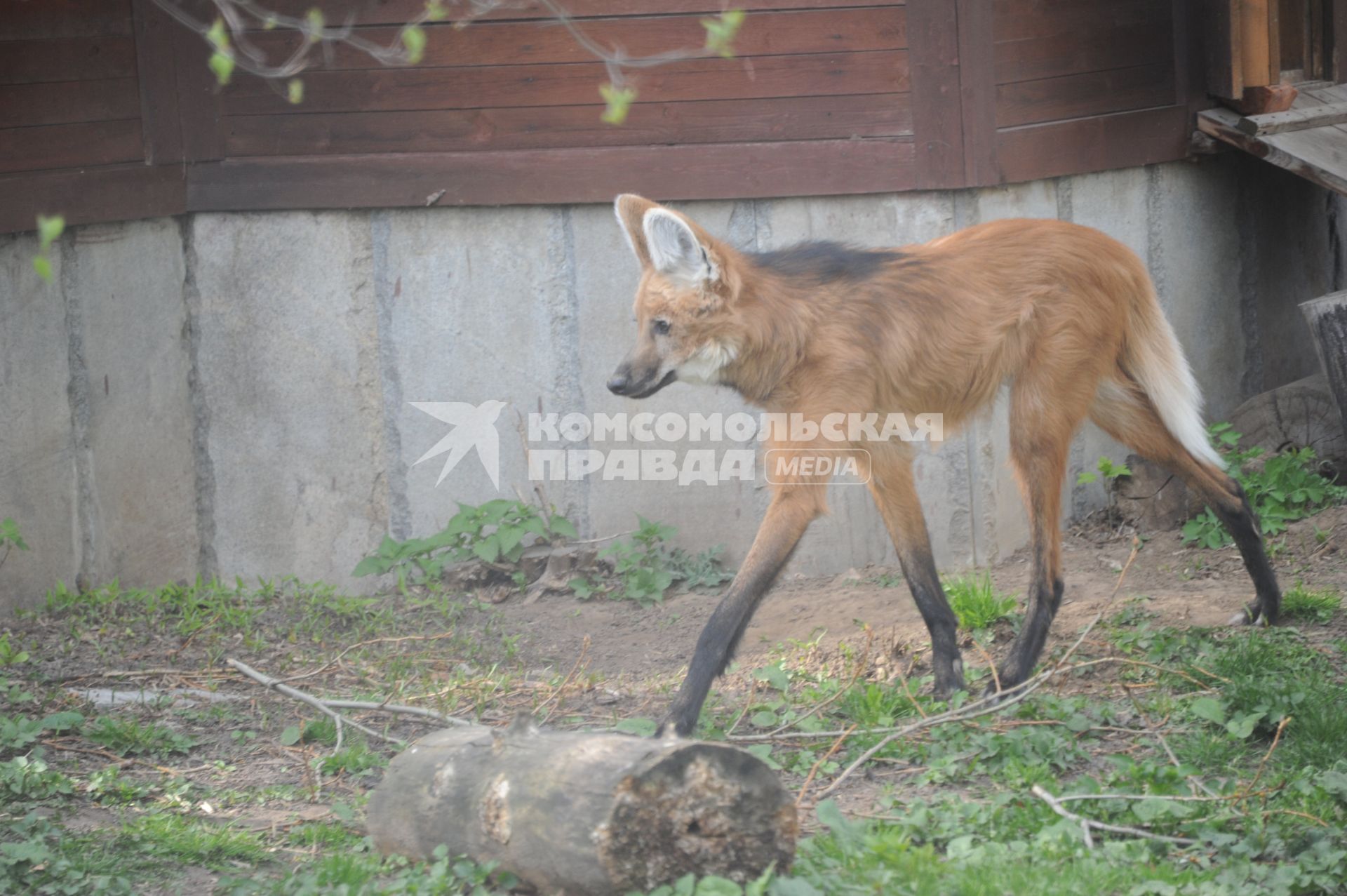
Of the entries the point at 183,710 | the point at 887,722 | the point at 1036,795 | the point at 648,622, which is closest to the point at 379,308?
the point at 648,622

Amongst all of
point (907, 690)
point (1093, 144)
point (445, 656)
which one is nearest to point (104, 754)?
point (445, 656)

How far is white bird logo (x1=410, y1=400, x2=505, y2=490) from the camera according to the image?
16.3ft

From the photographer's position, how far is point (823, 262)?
356 cm

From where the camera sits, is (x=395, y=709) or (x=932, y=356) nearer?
(x=395, y=709)

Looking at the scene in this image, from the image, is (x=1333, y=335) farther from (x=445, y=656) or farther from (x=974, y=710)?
(x=445, y=656)

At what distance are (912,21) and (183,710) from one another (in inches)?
131

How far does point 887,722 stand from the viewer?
3.20 meters

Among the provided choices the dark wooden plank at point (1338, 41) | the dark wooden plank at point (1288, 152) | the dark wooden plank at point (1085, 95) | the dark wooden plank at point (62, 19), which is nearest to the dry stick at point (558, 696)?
the dark wooden plank at point (1085, 95)

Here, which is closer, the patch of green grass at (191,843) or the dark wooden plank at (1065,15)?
the patch of green grass at (191,843)

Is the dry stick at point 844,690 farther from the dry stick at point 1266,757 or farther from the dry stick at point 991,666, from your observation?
the dry stick at point 1266,757

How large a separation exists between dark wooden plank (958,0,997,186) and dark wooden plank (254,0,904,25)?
0.89 feet

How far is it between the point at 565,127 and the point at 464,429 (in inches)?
48.2

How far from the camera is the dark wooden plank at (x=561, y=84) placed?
15.3 ft

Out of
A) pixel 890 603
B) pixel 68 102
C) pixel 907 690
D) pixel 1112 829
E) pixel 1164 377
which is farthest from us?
pixel 68 102
